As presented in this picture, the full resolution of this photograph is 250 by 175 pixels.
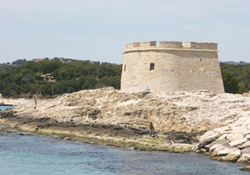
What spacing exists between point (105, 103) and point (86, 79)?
3489cm

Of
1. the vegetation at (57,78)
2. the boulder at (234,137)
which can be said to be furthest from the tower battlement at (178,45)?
the vegetation at (57,78)

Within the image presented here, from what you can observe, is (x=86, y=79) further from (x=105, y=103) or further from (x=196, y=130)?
(x=196, y=130)

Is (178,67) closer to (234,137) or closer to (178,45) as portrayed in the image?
(178,45)

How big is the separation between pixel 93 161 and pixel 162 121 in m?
5.31

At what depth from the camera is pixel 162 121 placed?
60.7ft

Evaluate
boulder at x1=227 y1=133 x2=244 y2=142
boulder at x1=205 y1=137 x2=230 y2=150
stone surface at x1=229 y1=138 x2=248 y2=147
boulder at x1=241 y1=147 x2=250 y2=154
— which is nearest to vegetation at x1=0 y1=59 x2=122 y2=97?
boulder at x1=205 y1=137 x2=230 y2=150

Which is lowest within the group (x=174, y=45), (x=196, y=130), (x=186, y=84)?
(x=196, y=130)

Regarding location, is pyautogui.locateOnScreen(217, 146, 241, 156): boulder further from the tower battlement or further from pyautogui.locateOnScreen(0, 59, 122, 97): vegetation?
pyautogui.locateOnScreen(0, 59, 122, 97): vegetation

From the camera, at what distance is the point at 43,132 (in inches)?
802

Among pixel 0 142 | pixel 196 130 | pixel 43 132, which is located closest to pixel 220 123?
pixel 196 130

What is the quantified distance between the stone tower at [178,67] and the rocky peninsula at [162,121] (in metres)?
0.98

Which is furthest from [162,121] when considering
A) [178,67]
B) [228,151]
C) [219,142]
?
[228,151]

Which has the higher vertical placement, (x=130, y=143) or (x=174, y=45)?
(x=174, y=45)

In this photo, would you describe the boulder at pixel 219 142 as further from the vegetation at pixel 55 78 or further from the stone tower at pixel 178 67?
the vegetation at pixel 55 78
